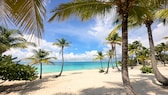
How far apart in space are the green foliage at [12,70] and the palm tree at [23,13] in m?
10.5

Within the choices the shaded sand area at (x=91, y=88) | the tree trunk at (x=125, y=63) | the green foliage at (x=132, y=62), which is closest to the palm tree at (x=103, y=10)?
the tree trunk at (x=125, y=63)

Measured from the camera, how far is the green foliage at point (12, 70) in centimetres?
1343

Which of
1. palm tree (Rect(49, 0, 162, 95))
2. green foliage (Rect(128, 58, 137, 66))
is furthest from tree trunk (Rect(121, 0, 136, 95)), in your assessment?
green foliage (Rect(128, 58, 137, 66))

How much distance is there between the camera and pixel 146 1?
7.11 metres

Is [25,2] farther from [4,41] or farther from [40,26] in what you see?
[4,41]

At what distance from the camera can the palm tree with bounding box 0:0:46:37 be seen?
3.79 m

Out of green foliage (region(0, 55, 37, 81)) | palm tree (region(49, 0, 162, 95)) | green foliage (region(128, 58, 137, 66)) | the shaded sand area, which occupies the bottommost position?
the shaded sand area

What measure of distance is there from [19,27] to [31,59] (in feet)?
72.4

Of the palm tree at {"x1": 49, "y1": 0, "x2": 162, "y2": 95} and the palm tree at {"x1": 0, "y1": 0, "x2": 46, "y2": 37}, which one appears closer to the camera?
the palm tree at {"x1": 0, "y1": 0, "x2": 46, "y2": 37}

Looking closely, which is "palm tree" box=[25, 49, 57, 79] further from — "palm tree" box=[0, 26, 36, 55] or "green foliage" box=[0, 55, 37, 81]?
"green foliage" box=[0, 55, 37, 81]

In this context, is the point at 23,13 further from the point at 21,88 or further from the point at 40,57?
the point at 40,57

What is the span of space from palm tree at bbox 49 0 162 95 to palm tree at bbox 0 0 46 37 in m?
3.07

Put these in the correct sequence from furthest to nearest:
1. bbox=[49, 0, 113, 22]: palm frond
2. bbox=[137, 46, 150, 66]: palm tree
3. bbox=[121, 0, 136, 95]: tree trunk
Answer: bbox=[137, 46, 150, 66]: palm tree < bbox=[49, 0, 113, 22]: palm frond < bbox=[121, 0, 136, 95]: tree trunk

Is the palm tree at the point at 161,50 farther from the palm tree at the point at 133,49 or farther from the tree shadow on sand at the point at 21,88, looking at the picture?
the tree shadow on sand at the point at 21,88
